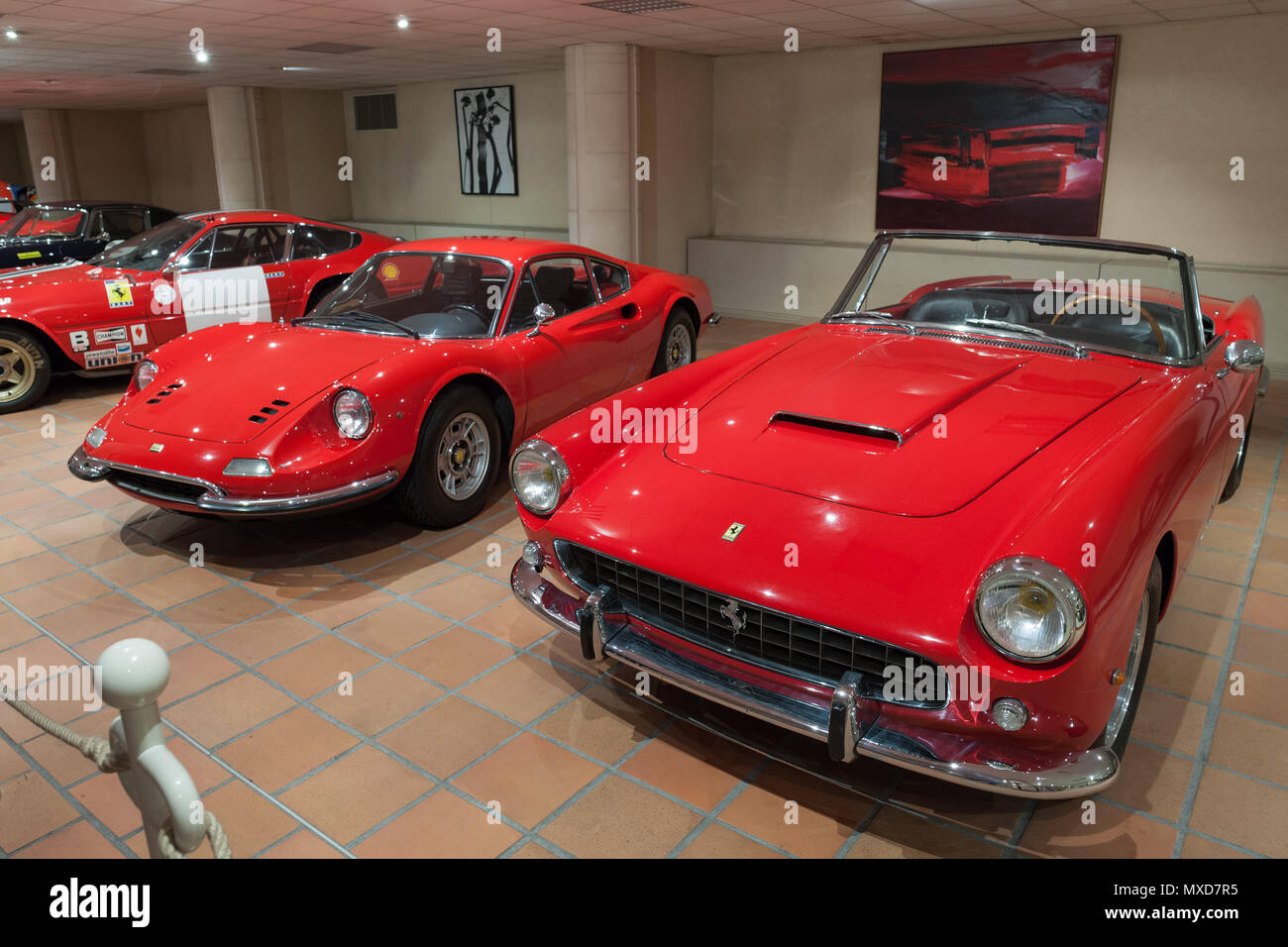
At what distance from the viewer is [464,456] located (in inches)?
182

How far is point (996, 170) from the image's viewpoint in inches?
363

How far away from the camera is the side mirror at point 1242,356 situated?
328 cm

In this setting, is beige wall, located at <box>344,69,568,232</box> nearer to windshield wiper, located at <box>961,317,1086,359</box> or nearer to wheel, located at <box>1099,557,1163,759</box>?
windshield wiper, located at <box>961,317,1086,359</box>

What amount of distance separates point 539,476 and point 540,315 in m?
1.90

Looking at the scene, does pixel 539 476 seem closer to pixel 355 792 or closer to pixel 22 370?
pixel 355 792

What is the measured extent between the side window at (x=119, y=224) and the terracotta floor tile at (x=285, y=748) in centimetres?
885

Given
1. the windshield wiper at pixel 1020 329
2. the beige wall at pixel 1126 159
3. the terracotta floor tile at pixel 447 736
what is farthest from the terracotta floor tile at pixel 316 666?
the beige wall at pixel 1126 159

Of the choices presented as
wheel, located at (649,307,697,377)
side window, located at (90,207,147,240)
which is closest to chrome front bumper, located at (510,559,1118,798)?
wheel, located at (649,307,697,377)

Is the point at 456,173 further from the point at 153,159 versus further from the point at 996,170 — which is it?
the point at 153,159

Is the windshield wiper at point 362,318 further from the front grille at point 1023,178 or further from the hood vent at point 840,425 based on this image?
the front grille at point 1023,178

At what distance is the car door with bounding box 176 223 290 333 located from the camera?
23.4 ft

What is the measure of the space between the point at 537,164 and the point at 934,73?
5572mm
